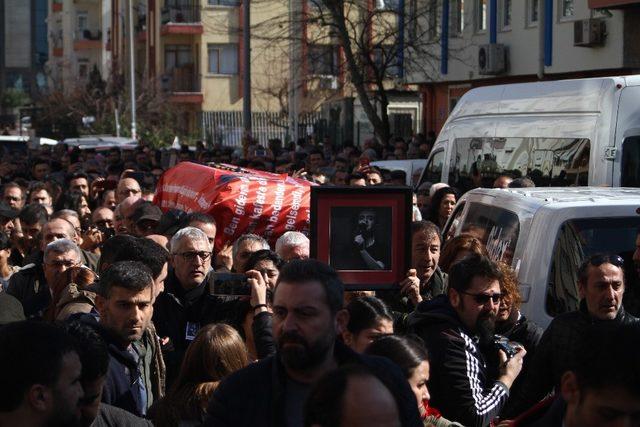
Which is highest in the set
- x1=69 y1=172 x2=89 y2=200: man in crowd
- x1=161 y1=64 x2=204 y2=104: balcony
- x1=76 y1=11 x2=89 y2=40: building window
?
x1=76 y1=11 x2=89 y2=40: building window

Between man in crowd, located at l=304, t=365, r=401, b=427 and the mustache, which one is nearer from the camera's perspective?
man in crowd, located at l=304, t=365, r=401, b=427

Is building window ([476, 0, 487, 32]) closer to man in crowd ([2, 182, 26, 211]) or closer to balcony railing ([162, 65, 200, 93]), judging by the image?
man in crowd ([2, 182, 26, 211])

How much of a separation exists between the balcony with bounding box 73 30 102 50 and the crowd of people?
70455 mm

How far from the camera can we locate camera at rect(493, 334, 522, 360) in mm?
6582

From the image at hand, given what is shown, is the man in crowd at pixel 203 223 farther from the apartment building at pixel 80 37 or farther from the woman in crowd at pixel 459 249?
the apartment building at pixel 80 37

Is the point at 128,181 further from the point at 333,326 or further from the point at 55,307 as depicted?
the point at 333,326

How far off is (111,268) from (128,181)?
8.51 metres

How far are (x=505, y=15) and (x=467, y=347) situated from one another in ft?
81.0

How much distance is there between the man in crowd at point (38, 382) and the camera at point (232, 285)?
2.20 metres

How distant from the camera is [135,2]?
69.9 m

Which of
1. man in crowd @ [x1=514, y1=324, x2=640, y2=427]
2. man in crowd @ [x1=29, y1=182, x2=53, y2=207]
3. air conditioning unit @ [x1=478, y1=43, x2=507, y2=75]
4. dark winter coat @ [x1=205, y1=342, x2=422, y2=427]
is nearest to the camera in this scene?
man in crowd @ [x1=514, y1=324, x2=640, y2=427]

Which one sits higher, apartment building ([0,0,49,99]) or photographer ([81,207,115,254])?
apartment building ([0,0,49,99])

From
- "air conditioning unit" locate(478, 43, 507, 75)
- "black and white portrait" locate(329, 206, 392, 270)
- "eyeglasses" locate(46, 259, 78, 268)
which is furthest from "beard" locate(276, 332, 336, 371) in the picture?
"air conditioning unit" locate(478, 43, 507, 75)

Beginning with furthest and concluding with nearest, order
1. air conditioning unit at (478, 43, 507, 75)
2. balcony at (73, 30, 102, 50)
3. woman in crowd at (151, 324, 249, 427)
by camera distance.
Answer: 1. balcony at (73, 30, 102, 50)
2. air conditioning unit at (478, 43, 507, 75)
3. woman in crowd at (151, 324, 249, 427)
